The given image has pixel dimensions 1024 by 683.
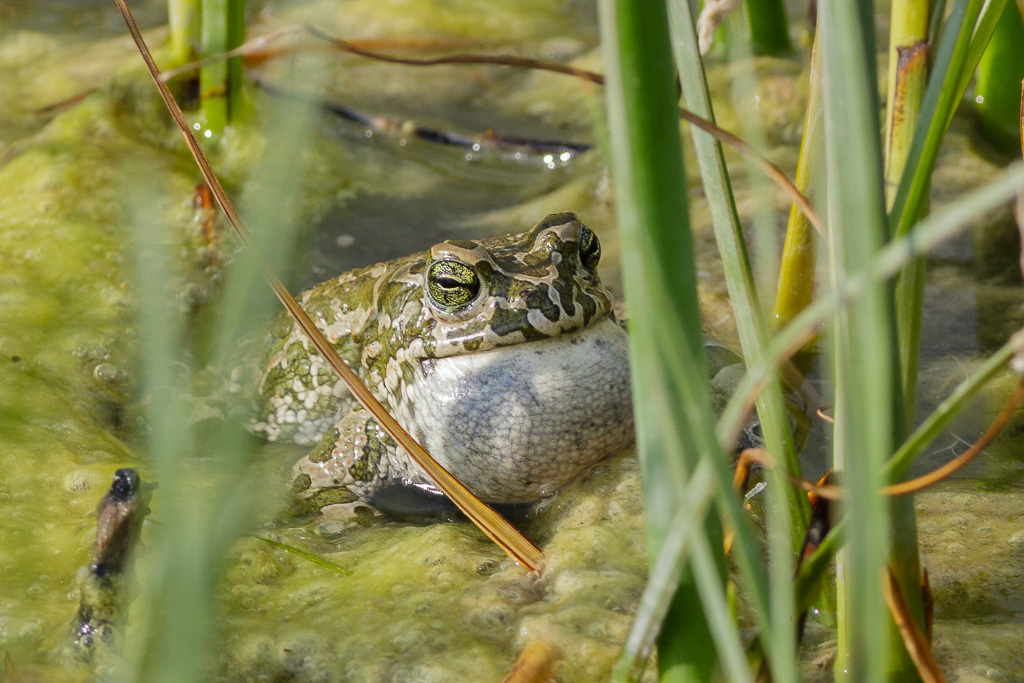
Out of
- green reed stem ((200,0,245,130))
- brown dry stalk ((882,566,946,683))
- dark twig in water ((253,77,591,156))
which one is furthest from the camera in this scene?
dark twig in water ((253,77,591,156))

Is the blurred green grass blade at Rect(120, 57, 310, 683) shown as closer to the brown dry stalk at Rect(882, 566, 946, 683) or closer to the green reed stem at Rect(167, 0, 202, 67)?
the brown dry stalk at Rect(882, 566, 946, 683)

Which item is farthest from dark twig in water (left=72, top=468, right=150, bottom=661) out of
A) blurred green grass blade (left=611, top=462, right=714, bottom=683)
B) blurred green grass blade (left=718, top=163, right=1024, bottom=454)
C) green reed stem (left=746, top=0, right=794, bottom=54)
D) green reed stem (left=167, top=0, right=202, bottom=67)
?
green reed stem (left=746, top=0, right=794, bottom=54)

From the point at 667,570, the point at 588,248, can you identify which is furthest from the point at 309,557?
the point at 667,570

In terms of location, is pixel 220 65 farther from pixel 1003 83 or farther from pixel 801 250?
pixel 1003 83

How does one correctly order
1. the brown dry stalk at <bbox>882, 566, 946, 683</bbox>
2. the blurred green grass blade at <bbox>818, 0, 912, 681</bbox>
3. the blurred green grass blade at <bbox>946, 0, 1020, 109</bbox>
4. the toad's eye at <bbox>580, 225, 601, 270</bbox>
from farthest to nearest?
the toad's eye at <bbox>580, 225, 601, 270</bbox>
the blurred green grass blade at <bbox>946, 0, 1020, 109</bbox>
the brown dry stalk at <bbox>882, 566, 946, 683</bbox>
the blurred green grass blade at <bbox>818, 0, 912, 681</bbox>

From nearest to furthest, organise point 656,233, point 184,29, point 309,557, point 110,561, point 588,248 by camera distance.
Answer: point 656,233, point 110,561, point 309,557, point 588,248, point 184,29

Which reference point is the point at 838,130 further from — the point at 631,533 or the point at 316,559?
the point at 316,559
